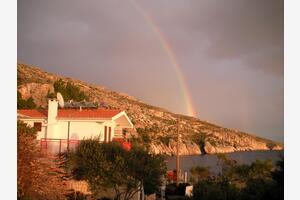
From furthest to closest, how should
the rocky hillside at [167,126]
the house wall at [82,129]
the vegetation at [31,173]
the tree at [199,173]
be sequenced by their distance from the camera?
the rocky hillside at [167,126], the tree at [199,173], the house wall at [82,129], the vegetation at [31,173]

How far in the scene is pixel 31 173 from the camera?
21.0 ft

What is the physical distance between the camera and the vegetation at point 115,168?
8.48m

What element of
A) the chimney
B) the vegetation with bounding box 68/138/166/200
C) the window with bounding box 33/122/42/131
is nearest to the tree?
the vegetation with bounding box 68/138/166/200

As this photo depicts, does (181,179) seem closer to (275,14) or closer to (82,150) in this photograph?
(82,150)

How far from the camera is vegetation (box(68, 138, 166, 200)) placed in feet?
27.8

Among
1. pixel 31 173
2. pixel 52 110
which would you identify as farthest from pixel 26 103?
pixel 31 173

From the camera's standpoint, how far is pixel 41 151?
22.7ft

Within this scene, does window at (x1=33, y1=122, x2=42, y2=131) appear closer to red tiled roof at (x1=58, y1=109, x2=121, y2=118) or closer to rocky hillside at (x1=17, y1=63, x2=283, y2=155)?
red tiled roof at (x1=58, y1=109, x2=121, y2=118)

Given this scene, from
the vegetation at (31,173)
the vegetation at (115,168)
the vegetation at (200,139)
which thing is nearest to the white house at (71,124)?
the vegetation at (115,168)

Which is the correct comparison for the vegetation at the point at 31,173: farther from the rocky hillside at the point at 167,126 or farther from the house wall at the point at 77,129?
the rocky hillside at the point at 167,126

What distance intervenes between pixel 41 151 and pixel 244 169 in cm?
757

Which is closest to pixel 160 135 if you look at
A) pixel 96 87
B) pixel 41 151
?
pixel 96 87

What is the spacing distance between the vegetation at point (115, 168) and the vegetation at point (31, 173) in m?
1.57
